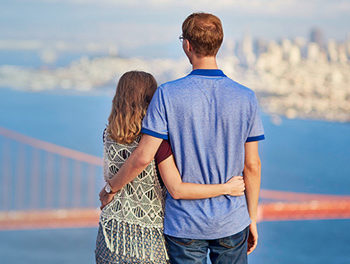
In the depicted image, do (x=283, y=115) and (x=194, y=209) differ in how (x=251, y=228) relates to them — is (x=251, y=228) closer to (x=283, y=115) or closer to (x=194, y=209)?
(x=194, y=209)

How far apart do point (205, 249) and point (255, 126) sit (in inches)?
9.1

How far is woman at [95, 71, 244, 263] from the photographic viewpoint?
95 cm

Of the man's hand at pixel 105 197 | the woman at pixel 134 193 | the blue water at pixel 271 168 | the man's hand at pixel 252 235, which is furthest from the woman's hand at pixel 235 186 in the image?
the blue water at pixel 271 168

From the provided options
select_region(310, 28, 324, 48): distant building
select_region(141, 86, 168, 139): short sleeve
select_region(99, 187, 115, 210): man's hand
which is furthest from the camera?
select_region(310, 28, 324, 48): distant building

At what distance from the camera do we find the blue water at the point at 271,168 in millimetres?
23984

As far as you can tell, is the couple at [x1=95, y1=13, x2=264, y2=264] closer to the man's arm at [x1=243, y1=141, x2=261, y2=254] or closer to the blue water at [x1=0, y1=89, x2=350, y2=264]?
the man's arm at [x1=243, y1=141, x2=261, y2=254]

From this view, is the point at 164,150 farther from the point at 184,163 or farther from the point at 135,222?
the point at 135,222

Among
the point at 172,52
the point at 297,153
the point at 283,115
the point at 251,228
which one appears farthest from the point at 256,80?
the point at 251,228

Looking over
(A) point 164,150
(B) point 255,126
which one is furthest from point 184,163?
(B) point 255,126

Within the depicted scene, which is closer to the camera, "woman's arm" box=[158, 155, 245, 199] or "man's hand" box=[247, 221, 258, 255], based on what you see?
"woman's arm" box=[158, 155, 245, 199]

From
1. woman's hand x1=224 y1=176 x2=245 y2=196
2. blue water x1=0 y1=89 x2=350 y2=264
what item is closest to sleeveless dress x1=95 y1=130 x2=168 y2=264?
woman's hand x1=224 y1=176 x2=245 y2=196

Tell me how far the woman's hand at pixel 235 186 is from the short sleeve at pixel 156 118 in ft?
0.48

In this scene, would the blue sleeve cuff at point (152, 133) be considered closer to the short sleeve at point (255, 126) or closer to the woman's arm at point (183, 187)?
the woman's arm at point (183, 187)

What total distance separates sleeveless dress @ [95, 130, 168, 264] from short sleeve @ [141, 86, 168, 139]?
70 mm
